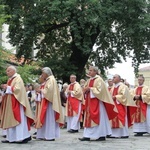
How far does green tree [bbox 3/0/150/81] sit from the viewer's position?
2080 cm

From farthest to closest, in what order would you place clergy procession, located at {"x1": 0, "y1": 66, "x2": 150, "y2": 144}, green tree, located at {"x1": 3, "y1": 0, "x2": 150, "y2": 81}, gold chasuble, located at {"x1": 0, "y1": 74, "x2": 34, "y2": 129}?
green tree, located at {"x1": 3, "y1": 0, "x2": 150, "y2": 81}, clergy procession, located at {"x1": 0, "y1": 66, "x2": 150, "y2": 144}, gold chasuble, located at {"x1": 0, "y1": 74, "x2": 34, "y2": 129}

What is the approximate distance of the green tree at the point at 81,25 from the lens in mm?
20797

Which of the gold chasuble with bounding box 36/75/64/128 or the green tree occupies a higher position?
the green tree

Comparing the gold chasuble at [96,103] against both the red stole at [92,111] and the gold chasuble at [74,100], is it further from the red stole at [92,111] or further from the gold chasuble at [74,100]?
the gold chasuble at [74,100]

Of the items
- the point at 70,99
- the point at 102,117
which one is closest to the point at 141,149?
the point at 102,117

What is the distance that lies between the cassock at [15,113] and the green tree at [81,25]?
10.8 m

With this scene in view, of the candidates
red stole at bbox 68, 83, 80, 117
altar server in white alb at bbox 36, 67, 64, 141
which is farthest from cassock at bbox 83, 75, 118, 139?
red stole at bbox 68, 83, 80, 117

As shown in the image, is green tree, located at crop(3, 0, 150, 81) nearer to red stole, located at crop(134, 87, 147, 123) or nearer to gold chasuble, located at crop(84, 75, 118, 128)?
red stole, located at crop(134, 87, 147, 123)

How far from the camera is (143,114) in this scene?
12.5m

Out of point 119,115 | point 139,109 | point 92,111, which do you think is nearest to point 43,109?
point 92,111

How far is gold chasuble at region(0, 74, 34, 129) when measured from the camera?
9.40 m

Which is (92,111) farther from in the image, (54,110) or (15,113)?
(15,113)

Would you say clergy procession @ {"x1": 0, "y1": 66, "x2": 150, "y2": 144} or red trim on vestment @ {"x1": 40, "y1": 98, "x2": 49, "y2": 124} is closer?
clergy procession @ {"x1": 0, "y1": 66, "x2": 150, "y2": 144}

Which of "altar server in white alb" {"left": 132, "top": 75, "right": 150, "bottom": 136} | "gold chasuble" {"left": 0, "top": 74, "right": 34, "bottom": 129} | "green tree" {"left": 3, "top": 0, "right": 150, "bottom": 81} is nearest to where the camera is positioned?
"gold chasuble" {"left": 0, "top": 74, "right": 34, "bottom": 129}
